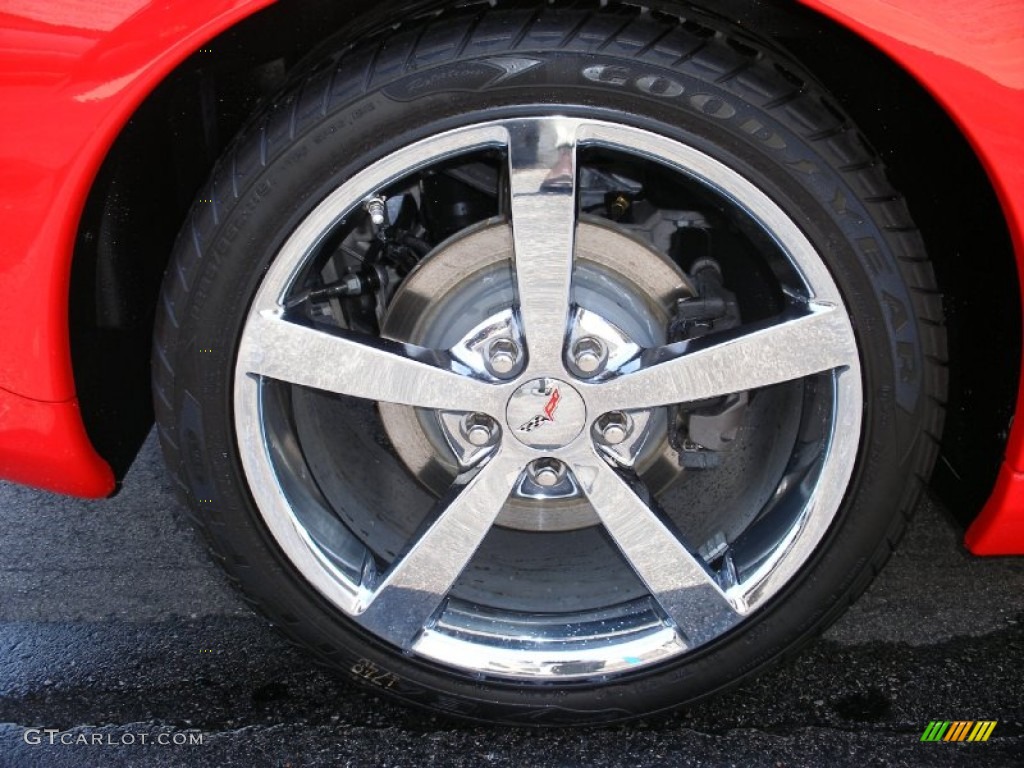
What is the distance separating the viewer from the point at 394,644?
165 cm

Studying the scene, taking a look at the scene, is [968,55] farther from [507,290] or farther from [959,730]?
[959,730]

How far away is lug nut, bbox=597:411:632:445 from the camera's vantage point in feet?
5.32

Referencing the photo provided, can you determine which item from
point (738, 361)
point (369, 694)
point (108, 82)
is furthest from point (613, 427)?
point (108, 82)

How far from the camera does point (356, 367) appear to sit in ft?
5.01

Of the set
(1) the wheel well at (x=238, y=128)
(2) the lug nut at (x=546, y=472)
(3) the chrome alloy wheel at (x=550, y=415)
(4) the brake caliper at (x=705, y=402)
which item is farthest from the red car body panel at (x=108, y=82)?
(2) the lug nut at (x=546, y=472)

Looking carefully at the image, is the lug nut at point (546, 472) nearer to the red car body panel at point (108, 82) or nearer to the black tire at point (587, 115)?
the black tire at point (587, 115)

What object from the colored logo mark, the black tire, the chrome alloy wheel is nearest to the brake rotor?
the chrome alloy wheel

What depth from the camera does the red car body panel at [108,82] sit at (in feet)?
4.10

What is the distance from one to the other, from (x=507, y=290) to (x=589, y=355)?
212mm

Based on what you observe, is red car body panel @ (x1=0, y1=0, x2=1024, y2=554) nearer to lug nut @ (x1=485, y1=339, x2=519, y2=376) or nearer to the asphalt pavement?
lug nut @ (x1=485, y1=339, x2=519, y2=376)

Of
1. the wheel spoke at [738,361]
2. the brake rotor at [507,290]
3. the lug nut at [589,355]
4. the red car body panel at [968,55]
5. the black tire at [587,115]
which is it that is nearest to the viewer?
the red car body panel at [968,55]

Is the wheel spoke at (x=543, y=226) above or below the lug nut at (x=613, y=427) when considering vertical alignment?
above

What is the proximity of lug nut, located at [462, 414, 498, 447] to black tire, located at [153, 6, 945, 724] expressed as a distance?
0.35 metres

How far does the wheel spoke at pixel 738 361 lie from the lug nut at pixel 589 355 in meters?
0.04
